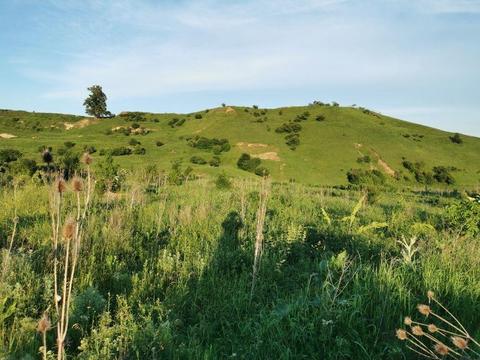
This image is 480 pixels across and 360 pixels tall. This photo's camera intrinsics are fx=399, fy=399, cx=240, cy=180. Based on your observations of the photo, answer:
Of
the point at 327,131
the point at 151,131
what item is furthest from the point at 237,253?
the point at 151,131

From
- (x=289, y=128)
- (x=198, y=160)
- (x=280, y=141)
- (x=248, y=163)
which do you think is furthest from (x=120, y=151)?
(x=289, y=128)

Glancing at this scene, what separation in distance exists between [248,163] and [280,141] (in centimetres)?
873

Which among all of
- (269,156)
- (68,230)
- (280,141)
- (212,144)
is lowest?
(269,156)

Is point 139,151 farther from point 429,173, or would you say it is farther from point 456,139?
point 456,139

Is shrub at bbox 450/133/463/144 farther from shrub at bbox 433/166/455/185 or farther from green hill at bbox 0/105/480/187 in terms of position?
shrub at bbox 433/166/455/185

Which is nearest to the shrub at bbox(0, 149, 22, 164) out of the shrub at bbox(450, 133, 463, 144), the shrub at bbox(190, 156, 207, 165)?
the shrub at bbox(190, 156, 207, 165)

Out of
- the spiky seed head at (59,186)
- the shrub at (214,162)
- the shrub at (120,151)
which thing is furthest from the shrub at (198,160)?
the spiky seed head at (59,186)

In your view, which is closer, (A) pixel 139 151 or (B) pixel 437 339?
(B) pixel 437 339

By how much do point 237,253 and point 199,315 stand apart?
2413 mm

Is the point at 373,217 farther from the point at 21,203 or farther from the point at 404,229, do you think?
the point at 21,203

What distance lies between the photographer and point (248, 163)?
35.3 meters

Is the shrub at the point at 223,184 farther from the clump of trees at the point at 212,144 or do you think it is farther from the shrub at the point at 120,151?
the clump of trees at the point at 212,144

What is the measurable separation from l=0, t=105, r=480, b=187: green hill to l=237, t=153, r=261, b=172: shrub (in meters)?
0.88

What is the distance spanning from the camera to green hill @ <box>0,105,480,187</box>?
36219mm
